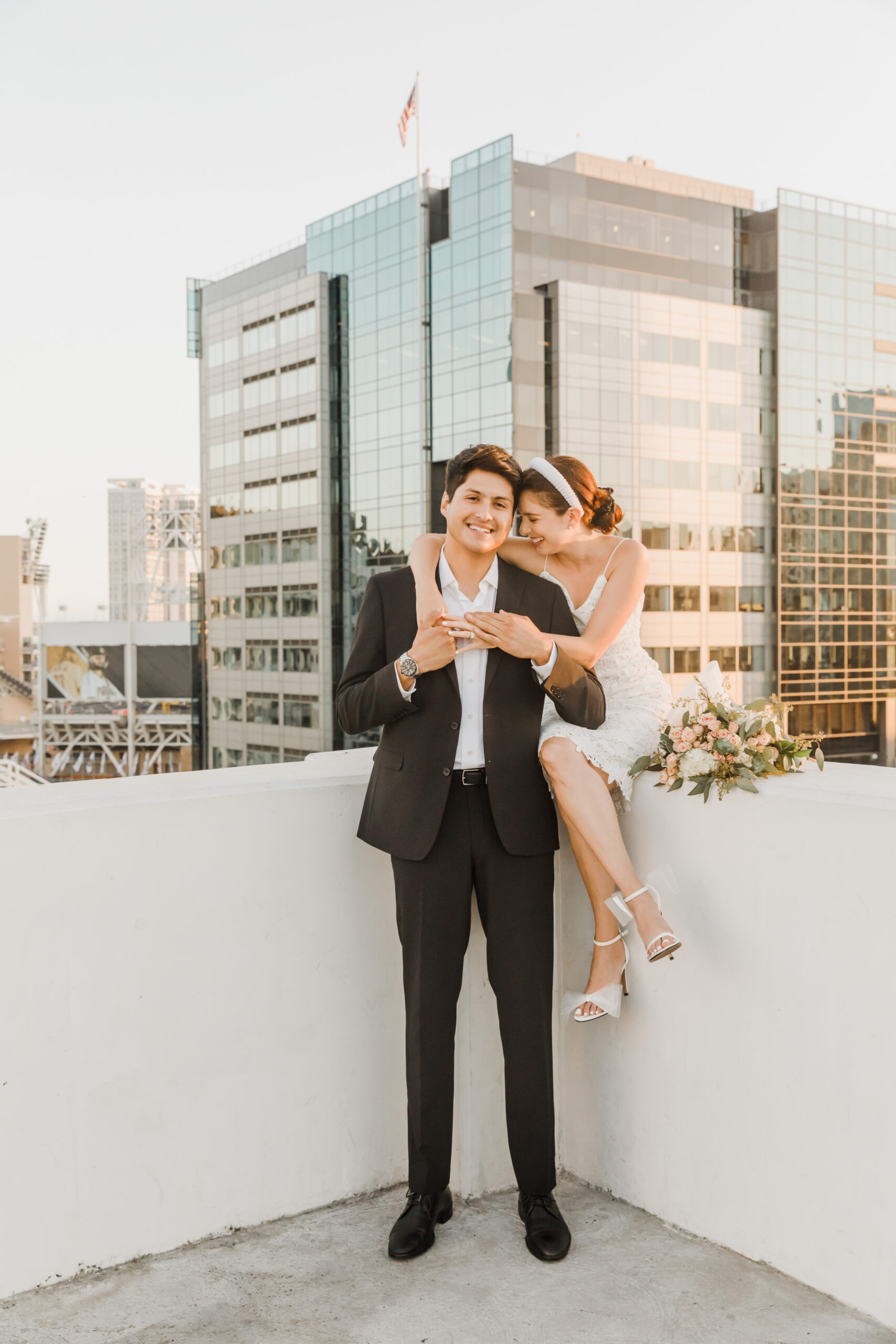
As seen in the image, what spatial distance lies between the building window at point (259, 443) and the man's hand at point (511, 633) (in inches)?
1989

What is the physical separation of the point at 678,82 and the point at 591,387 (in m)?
12.8

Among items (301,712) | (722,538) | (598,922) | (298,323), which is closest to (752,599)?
(722,538)

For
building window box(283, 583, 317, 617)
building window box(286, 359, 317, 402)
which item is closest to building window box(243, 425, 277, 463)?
building window box(286, 359, 317, 402)

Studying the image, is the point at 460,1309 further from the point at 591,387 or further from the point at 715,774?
the point at 591,387

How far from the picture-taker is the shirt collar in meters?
2.51

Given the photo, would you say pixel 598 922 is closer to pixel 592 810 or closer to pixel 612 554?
pixel 592 810

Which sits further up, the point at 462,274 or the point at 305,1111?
the point at 462,274

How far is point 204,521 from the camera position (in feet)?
184

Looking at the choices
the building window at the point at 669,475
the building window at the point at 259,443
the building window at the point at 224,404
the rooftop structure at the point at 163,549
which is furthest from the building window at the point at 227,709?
the building window at the point at 669,475

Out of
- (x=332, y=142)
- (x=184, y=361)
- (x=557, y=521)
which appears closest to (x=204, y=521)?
(x=184, y=361)

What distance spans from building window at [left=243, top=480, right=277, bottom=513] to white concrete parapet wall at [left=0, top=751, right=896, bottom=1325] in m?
49.8

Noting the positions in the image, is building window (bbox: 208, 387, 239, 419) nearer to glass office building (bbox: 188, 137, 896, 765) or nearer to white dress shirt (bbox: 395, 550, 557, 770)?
glass office building (bbox: 188, 137, 896, 765)

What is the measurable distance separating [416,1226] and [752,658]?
42.5 meters

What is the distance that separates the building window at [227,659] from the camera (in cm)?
5278
